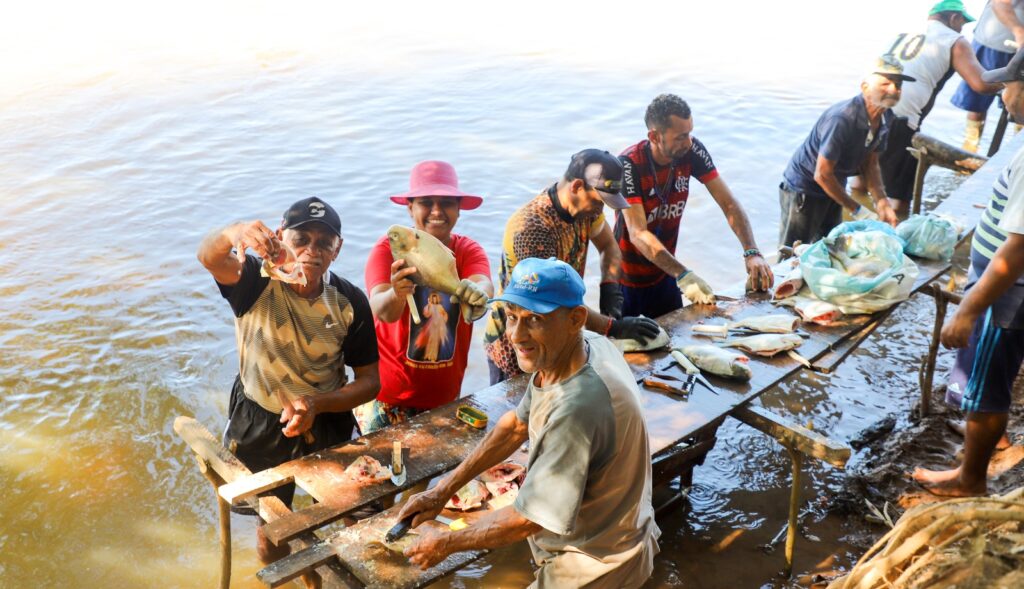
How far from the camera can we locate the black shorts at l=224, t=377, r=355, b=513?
3521mm

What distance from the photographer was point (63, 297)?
7.57 metres

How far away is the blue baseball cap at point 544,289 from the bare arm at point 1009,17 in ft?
24.3

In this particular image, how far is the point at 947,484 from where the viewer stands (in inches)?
175

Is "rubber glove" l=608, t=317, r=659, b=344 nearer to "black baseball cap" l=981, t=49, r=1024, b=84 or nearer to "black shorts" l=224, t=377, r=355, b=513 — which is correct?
"black shorts" l=224, t=377, r=355, b=513

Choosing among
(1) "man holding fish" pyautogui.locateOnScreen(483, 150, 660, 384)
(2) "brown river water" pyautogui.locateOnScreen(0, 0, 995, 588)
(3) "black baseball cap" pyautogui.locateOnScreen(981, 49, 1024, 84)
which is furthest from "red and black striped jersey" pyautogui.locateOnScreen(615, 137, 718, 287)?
(3) "black baseball cap" pyautogui.locateOnScreen(981, 49, 1024, 84)

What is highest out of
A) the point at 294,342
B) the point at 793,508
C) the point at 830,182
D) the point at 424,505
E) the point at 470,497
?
the point at 294,342

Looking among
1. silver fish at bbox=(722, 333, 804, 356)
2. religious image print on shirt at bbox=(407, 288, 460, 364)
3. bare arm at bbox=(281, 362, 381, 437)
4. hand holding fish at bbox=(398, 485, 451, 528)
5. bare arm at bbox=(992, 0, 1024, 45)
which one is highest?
bare arm at bbox=(992, 0, 1024, 45)

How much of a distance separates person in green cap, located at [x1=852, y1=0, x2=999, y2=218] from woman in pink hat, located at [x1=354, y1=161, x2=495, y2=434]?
15.0 ft

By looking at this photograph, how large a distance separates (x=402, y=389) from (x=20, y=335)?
469 centimetres

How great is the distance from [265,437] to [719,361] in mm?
2145

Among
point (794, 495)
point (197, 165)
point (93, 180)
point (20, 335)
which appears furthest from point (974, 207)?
point (93, 180)

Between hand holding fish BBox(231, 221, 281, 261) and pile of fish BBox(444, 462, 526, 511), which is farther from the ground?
Result: hand holding fish BBox(231, 221, 281, 261)

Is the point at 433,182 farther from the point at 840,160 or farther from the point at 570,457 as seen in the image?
the point at 840,160

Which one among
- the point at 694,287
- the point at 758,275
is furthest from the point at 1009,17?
the point at 694,287
